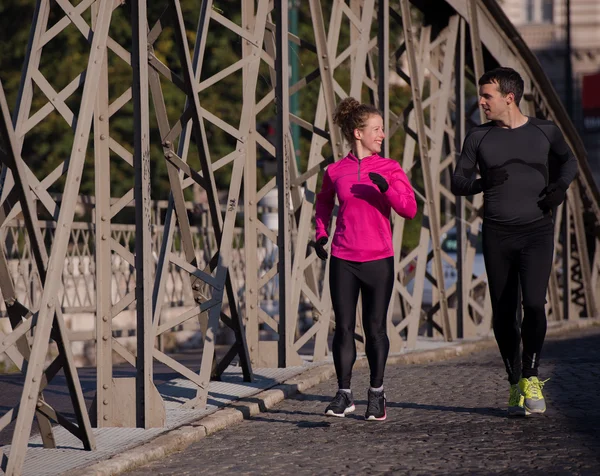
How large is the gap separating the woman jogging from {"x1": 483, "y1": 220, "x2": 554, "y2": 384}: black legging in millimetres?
546

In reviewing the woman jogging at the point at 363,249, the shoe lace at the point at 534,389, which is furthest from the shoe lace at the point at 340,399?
the shoe lace at the point at 534,389

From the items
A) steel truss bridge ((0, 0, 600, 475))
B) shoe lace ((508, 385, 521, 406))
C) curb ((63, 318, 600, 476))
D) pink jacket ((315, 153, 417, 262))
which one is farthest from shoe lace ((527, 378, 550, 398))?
steel truss bridge ((0, 0, 600, 475))

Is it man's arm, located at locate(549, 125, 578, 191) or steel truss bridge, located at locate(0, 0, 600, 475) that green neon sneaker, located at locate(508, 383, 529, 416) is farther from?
steel truss bridge, located at locate(0, 0, 600, 475)

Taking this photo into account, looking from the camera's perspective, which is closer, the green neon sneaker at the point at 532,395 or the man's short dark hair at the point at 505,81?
the green neon sneaker at the point at 532,395

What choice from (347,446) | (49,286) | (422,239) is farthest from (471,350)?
(49,286)

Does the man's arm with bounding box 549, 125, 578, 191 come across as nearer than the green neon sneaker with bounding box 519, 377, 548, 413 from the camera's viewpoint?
No

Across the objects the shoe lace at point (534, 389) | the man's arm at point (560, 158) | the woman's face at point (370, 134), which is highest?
the woman's face at point (370, 134)

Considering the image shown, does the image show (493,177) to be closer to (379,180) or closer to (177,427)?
(379,180)

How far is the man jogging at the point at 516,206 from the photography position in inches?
303

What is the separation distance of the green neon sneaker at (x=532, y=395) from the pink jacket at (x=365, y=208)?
3.43 feet

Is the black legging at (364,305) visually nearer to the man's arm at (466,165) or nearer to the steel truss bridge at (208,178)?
the man's arm at (466,165)

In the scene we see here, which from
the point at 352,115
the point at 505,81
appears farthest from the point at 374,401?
the point at 505,81

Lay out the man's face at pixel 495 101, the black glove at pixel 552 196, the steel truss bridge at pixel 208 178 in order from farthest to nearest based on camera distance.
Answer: the man's face at pixel 495 101
the black glove at pixel 552 196
the steel truss bridge at pixel 208 178

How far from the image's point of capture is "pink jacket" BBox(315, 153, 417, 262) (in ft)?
25.3
